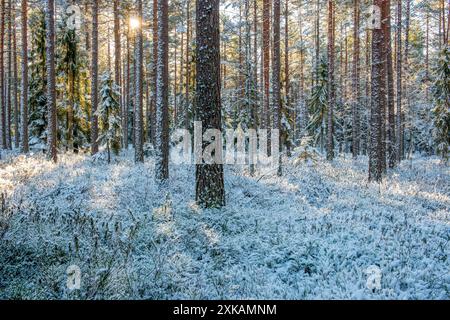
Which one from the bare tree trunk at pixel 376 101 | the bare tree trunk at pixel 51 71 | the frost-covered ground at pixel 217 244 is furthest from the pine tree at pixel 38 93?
the bare tree trunk at pixel 376 101

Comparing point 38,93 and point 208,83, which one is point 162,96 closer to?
point 208,83

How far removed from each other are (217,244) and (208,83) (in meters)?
3.99

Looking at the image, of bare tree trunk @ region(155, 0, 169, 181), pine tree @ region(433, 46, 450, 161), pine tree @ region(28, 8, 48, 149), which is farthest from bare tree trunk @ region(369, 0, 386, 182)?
pine tree @ region(28, 8, 48, 149)

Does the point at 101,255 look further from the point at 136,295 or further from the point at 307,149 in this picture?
the point at 307,149

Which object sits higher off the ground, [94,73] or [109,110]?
[94,73]

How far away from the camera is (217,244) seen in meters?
6.35

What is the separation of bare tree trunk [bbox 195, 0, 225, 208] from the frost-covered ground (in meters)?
0.64

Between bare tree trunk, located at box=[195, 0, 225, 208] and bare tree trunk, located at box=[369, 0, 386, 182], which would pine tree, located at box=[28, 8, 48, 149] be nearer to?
bare tree trunk, located at box=[195, 0, 225, 208]

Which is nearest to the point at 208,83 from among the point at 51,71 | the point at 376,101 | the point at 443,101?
the point at 376,101

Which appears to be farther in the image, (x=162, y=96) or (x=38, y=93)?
(x=38, y=93)

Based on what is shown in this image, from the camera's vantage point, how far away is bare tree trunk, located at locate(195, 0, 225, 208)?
815 cm

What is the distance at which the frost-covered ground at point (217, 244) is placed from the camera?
15.8 ft

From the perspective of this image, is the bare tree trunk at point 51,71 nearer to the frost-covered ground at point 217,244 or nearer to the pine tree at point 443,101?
the frost-covered ground at point 217,244
